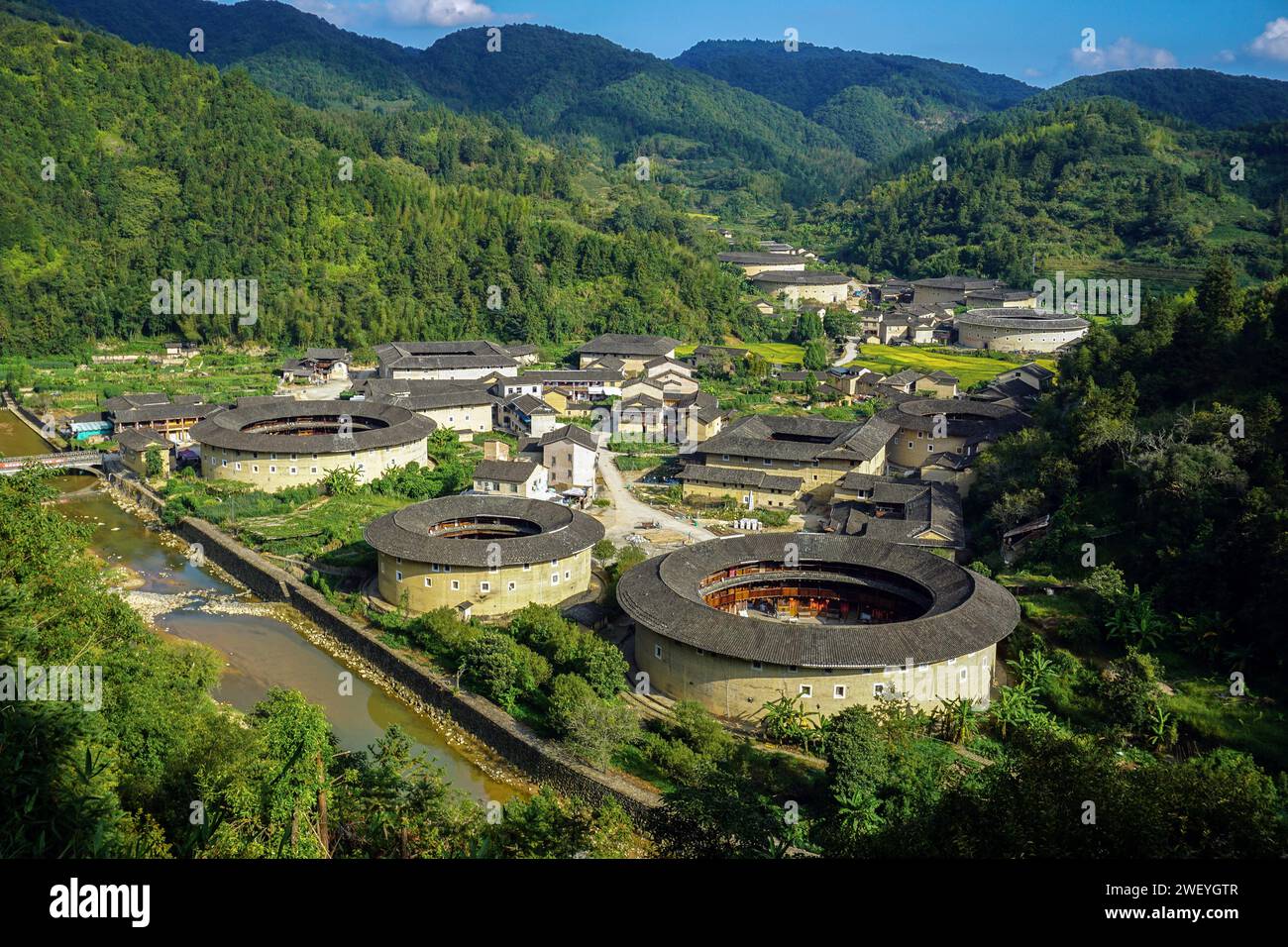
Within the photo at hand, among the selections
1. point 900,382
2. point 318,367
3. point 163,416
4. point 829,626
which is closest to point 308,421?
point 163,416

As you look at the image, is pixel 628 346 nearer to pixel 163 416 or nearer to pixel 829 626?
pixel 163 416

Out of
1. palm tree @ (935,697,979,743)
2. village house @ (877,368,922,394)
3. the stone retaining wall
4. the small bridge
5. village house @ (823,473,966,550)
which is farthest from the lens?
village house @ (877,368,922,394)

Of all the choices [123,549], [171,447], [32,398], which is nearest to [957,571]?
[123,549]

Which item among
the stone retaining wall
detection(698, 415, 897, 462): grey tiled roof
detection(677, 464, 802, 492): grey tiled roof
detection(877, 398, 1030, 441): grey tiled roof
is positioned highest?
detection(877, 398, 1030, 441): grey tiled roof

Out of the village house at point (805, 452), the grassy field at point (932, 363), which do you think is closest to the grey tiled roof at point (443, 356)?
the village house at point (805, 452)

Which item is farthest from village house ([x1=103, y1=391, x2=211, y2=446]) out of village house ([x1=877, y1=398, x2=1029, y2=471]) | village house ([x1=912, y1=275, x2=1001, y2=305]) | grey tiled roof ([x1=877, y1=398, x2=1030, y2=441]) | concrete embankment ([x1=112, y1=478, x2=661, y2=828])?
village house ([x1=912, y1=275, x2=1001, y2=305])

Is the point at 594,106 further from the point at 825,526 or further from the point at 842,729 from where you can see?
the point at 842,729

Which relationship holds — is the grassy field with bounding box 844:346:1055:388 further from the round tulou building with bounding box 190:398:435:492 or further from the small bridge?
the small bridge
